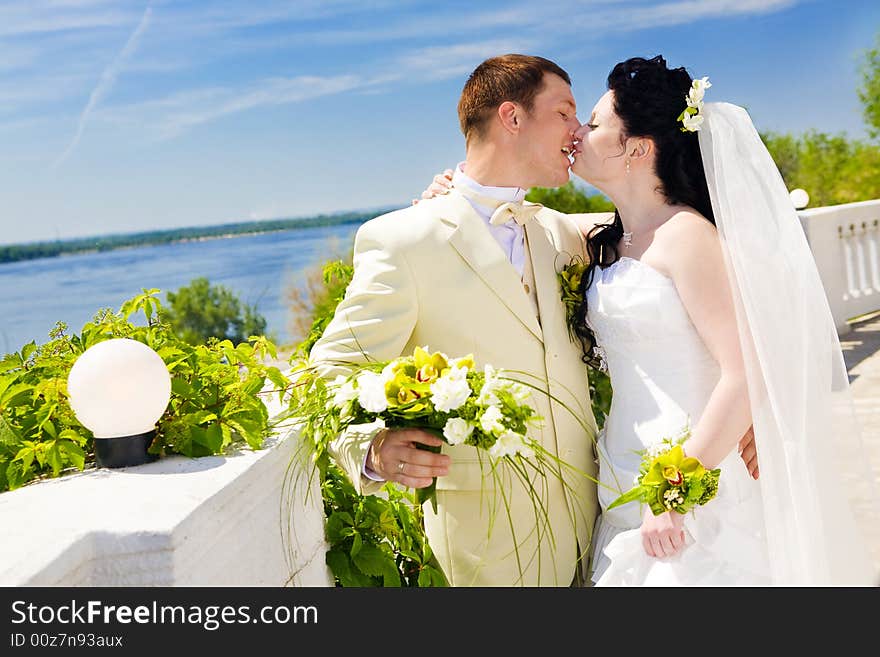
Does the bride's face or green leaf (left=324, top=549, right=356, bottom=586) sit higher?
the bride's face

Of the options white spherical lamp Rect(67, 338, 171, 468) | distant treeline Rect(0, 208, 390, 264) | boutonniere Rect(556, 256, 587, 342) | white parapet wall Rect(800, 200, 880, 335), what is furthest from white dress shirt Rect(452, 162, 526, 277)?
distant treeline Rect(0, 208, 390, 264)

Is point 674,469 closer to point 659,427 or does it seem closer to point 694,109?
point 659,427

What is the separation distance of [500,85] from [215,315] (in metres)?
18.8

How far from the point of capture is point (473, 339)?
2.58 meters

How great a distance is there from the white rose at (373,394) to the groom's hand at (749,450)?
A: 1.08m

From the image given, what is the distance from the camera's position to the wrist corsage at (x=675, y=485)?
2.30m

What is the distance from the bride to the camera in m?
2.46

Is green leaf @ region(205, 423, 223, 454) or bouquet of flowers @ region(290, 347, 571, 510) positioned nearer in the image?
bouquet of flowers @ region(290, 347, 571, 510)

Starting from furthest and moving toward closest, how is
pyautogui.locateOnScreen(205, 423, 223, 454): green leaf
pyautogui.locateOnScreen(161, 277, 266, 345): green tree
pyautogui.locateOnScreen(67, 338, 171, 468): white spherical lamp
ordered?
pyautogui.locateOnScreen(161, 277, 266, 345): green tree → pyautogui.locateOnScreen(205, 423, 223, 454): green leaf → pyautogui.locateOnScreen(67, 338, 171, 468): white spherical lamp

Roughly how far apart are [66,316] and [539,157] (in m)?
35.1

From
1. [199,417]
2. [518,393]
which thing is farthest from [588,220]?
[199,417]

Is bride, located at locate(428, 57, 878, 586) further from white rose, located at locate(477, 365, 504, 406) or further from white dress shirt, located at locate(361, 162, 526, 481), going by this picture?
white rose, located at locate(477, 365, 504, 406)
